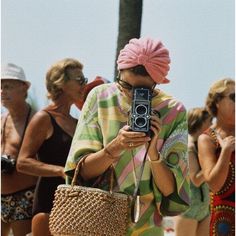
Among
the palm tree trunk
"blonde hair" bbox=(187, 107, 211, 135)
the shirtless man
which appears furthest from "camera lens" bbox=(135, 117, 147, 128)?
the palm tree trunk

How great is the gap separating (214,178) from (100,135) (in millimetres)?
1794

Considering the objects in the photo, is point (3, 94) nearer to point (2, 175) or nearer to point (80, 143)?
point (2, 175)

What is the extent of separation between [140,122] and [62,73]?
7.14 feet

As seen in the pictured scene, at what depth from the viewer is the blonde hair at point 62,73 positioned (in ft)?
18.0

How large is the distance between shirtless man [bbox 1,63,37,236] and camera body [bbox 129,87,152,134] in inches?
96.4

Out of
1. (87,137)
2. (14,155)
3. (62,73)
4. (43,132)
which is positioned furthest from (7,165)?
(87,137)

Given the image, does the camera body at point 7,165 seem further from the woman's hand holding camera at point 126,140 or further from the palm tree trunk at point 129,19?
the palm tree trunk at point 129,19

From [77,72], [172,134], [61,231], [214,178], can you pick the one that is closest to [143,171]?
[172,134]

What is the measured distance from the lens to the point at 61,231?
3434mm

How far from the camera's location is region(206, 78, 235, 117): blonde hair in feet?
18.3

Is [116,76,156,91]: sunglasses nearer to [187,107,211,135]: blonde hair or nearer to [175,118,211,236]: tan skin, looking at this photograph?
[175,118,211,236]: tan skin

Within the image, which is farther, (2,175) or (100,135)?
(2,175)

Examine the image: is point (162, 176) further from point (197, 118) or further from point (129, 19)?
point (129, 19)

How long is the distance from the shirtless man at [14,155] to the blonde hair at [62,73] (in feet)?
2.13
